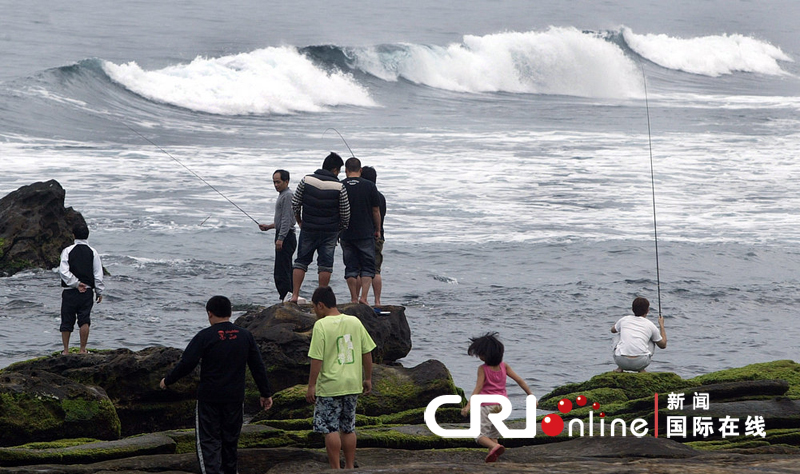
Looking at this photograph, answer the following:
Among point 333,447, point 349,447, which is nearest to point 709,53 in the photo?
point 349,447

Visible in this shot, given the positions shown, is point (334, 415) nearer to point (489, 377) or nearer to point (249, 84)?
point (489, 377)

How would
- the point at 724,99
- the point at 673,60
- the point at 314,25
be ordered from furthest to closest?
the point at 673,60 < the point at 314,25 < the point at 724,99

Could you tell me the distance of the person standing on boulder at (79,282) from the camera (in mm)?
9195

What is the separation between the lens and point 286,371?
28.0ft

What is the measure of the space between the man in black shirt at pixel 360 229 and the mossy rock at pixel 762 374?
9.98 feet

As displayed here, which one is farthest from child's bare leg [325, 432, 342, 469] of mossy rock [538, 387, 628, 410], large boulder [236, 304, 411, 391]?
mossy rock [538, 387, 628, 410]

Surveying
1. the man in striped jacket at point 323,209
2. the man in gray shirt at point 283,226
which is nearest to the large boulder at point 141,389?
the man in striped jacket at point 323,209

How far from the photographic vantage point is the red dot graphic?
673cm

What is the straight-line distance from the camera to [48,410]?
688 centimetres

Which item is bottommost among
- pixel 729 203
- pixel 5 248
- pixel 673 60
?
pixel 5 248

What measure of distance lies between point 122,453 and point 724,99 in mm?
41763

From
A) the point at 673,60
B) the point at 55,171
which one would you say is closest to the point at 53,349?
the point at 55,171

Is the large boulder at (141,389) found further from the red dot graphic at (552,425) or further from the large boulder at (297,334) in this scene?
the red dot graphic at (552,425)

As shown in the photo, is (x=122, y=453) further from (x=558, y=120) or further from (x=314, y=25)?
(x=314, y=25)
